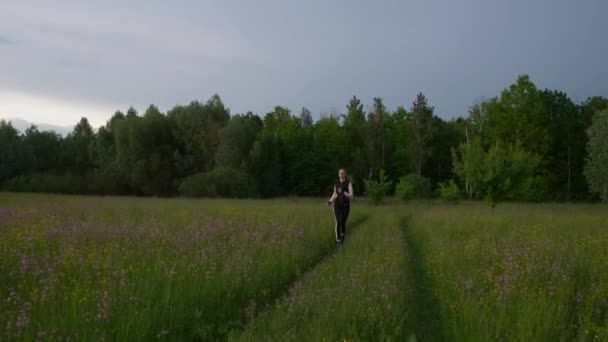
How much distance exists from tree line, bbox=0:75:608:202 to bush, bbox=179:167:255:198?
111mm

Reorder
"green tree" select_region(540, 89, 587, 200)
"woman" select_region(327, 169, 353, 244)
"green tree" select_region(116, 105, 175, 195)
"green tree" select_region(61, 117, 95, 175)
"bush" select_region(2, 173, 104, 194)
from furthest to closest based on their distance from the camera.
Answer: "green tree" select_region(61, 117, 95, 175)
"green tree" select_region(540, 89, 587, 200)
"green tree" select_region(116, 105, 175, 195)
"bush" select_region(2, 173, 104, 194)
"woman" select_region(327, 169, 353, 244)

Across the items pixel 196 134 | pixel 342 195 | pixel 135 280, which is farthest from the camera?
pixel 196 134

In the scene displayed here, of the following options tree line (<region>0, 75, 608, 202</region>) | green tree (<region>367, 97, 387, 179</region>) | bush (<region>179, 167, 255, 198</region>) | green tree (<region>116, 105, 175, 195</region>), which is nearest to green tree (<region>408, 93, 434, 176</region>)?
tree line (<region>0, 75, 608, 202</region>)

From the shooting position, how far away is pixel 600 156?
41938mm

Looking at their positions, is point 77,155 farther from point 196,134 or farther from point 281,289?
point 281,289

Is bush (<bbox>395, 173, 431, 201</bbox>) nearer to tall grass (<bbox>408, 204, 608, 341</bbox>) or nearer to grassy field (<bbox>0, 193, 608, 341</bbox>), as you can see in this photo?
tall grass (<bbox>408, 204, 608, 341</bbox>)

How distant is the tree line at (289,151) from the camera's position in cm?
4809

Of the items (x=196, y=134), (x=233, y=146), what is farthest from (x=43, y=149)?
(x=233, y=146)

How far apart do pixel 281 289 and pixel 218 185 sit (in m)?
38.1

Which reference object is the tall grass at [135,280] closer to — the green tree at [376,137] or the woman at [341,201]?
the woman at [341,201]

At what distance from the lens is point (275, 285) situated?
24.6 ft

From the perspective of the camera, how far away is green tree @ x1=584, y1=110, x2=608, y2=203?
1628 inches

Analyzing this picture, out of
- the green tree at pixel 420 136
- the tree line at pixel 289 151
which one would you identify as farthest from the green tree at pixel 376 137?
the green tree at pixel 420 136

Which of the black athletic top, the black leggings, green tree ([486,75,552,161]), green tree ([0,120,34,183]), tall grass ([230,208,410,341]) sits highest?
green tree ([486,75,552,161])
